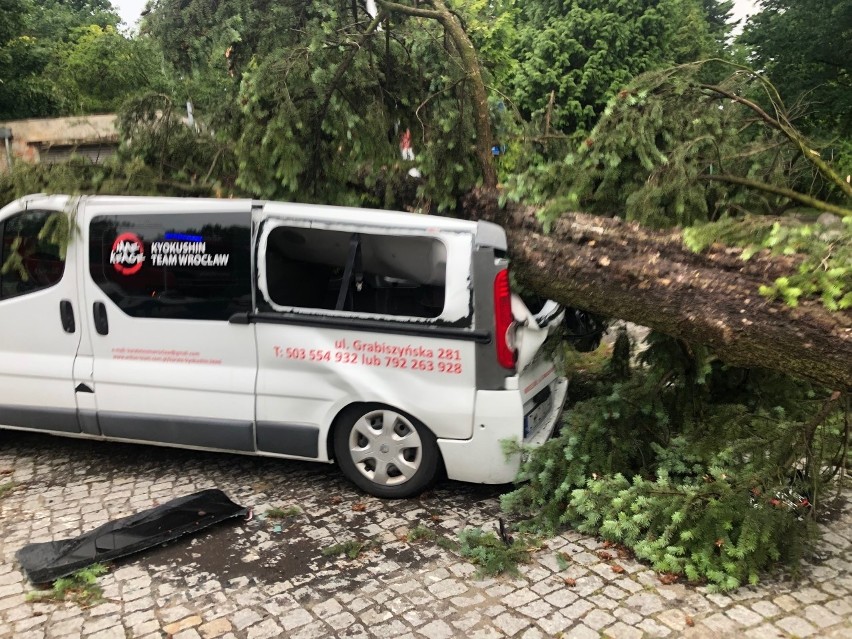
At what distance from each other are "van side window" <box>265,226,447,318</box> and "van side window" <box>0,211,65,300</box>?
1520 millimetres

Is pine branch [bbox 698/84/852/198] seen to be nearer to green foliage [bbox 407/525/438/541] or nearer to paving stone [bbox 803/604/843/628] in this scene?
paving stone [bbox 803/604/843/628]

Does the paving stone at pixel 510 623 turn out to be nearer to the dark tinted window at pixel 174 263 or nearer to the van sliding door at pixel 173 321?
the van sliding door at pixel 173 321

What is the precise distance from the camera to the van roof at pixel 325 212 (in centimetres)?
409

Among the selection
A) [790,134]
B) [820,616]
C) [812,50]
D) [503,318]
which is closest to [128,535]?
[503,318]

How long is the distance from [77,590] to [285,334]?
1.71 m

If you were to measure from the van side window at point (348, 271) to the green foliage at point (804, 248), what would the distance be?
5.11 ft

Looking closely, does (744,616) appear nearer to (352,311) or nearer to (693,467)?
(693,467)

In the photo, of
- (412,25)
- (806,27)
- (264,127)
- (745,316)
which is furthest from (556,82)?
(745,316)

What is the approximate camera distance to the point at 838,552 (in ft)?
11.8

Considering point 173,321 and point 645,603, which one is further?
point 173,321

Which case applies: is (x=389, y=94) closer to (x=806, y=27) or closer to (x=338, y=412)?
(x=338, y=412)

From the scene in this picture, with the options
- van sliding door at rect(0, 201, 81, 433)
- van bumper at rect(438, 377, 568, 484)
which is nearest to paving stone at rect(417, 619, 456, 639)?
van bumper at rect(438, 377, 568, 484)

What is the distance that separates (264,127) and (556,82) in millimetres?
15568

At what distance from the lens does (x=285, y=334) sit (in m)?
4.32
